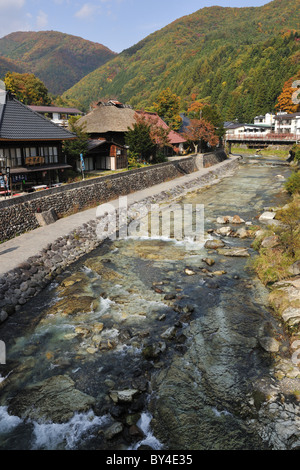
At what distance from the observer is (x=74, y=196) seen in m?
24.7

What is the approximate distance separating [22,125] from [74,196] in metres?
6.88

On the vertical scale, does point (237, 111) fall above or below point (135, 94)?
below

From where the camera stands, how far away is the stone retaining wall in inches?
745

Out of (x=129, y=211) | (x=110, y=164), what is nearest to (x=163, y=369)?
(x=129, y=211)

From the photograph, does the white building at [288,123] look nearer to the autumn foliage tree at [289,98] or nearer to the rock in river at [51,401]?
the autumn foliage tree at [289,98]

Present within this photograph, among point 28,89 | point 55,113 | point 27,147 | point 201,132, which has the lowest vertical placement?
point 27,147

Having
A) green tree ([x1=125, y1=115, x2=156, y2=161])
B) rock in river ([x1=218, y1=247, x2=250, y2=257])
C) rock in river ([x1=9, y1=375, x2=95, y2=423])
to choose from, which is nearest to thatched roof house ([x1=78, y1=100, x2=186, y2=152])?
green tree ([x1=125, y1=115, x2=156, y2=161])

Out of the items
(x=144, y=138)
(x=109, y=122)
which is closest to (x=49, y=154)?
(x=144, y=138)

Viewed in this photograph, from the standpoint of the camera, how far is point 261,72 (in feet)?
334

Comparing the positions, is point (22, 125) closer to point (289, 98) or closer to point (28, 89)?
point (28, 89)

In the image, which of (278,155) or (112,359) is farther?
(278,155)

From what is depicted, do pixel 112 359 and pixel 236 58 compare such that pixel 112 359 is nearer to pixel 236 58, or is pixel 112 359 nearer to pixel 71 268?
pixel 71 268

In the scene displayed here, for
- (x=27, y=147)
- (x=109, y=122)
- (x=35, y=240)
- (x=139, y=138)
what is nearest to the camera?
(x=35, y=240)

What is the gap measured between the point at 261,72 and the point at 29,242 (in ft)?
353
